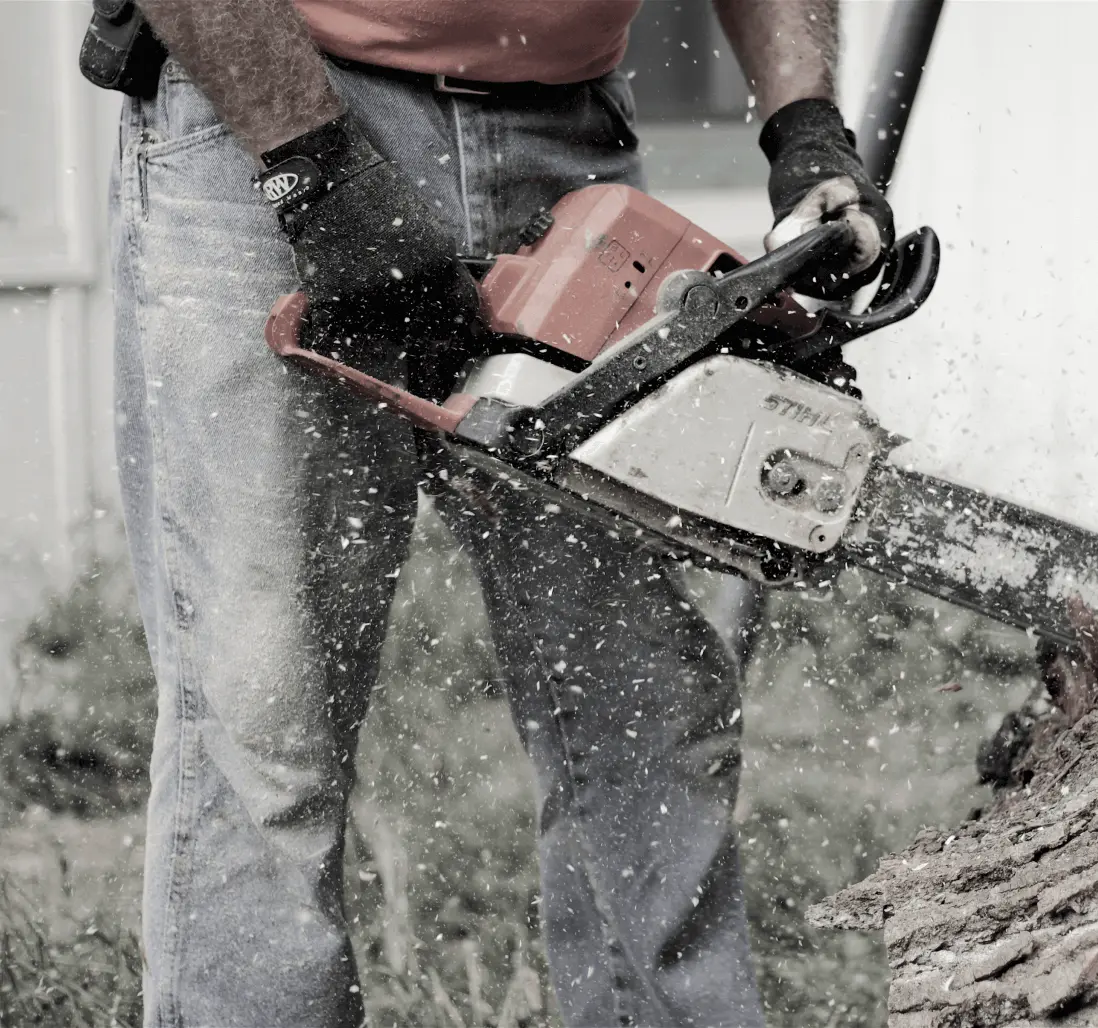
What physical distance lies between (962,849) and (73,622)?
2189mm

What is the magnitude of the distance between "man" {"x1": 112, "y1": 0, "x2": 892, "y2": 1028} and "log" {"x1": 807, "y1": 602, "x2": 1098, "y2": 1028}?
31cm

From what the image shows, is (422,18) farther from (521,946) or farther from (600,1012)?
(521,946)

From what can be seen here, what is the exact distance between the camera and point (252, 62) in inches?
48.2

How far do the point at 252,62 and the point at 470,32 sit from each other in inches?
10.8

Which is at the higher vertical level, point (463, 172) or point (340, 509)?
point (463, 172)

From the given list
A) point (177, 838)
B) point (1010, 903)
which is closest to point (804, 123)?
point (1010, 903)

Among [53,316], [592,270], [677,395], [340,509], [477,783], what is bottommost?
[477,783]

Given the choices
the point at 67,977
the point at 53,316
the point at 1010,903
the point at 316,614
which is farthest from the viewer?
the point at 53,316

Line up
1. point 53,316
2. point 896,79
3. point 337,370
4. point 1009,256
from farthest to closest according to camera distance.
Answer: point 53,316
point 1009,256
point 896,79
point 337,370

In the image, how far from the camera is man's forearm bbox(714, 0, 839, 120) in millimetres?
1664

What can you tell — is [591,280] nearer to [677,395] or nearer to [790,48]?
[677,395]

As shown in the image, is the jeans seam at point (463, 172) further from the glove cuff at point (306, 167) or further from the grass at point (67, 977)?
the grass at point (67, 977)

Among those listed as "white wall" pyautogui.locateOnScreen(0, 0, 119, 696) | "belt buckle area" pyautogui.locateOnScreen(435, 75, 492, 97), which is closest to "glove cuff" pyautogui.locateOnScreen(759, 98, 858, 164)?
"belt buckle area" pyautogui.locateOnScreen(435, 75, 492, 97)

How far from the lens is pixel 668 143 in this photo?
3.51 meters
